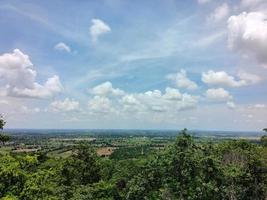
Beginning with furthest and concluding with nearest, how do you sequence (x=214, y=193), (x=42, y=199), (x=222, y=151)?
(x=222, y=151) < (x=214, y=193) < (x=42, y=199)

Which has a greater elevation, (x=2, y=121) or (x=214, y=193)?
(x=2, y=121)

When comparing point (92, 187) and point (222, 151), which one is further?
point (222, 151)

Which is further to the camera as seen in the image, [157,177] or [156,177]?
[156,177]

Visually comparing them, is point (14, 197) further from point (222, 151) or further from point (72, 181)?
point (222, 151)

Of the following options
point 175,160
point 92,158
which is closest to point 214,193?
point 175,160
